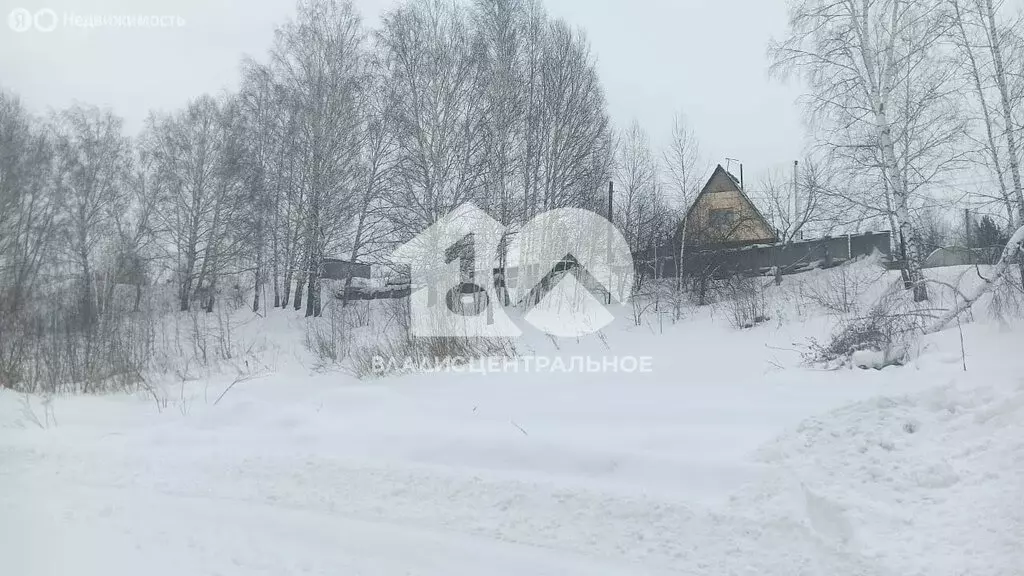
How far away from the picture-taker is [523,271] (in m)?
17.7

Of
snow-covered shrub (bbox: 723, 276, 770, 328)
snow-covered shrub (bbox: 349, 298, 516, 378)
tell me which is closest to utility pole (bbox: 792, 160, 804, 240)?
snow-covered shrub (bbox: 723, 276, 770, 328)

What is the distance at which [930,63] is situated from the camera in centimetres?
1180

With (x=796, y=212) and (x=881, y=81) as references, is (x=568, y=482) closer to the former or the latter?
A: (x=881, y=81)

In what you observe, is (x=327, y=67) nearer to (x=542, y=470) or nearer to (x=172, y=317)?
(x=172, y=317)

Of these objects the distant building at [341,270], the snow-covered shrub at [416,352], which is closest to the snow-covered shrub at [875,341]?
the snow-covered shrub at [416,352]

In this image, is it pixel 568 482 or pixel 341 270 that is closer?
pixel 568 482

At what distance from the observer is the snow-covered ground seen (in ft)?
10.3

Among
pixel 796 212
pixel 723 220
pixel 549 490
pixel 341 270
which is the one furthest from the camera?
pixel 796 212

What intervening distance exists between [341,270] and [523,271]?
6.34 metres

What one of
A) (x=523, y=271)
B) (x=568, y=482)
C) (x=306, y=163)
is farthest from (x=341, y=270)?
(x=568, y=482)

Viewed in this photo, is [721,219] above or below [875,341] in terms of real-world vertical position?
above

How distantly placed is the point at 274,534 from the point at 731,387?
176 inches

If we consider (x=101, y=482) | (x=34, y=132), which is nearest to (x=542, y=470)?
(x=101, y=482)

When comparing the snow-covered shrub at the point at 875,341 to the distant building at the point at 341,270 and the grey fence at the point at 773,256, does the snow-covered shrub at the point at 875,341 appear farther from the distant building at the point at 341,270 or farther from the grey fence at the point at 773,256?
the distant building at the point at 341,270
